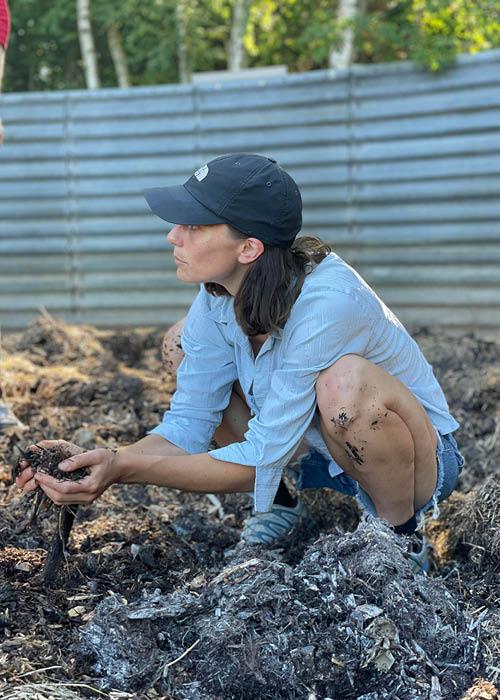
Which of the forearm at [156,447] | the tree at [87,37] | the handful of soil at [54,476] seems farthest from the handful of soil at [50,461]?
the tree at [87,37]

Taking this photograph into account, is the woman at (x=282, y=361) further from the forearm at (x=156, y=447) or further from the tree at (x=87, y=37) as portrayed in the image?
the tree at (x=87, y=37)

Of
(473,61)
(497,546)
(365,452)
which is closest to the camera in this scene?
(365,452)

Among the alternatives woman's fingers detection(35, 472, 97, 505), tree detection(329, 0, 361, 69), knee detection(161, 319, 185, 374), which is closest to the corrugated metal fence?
tree detection(329, 0, 361, 69)

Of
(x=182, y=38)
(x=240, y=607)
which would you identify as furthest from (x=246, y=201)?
(x=182, y=38)

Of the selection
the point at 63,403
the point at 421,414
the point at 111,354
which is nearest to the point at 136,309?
the point at 111,354

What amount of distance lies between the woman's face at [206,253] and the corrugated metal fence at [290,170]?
4.29 m

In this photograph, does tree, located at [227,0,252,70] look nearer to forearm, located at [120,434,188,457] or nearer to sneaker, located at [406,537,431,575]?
forearm, located at [120,434,188,457]

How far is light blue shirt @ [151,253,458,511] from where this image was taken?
249cm

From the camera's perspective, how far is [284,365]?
2.54 meters

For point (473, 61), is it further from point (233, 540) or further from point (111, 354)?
point (233, 540)

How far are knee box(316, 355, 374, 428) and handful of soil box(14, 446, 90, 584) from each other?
68cm

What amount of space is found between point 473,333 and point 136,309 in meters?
2.70

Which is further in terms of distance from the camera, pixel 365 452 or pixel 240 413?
pixel 240 413

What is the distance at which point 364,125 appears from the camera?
6742mm
